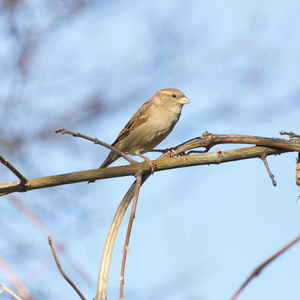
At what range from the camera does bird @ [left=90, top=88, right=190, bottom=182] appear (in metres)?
5.30

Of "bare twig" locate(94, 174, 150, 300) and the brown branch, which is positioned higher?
the brown branch

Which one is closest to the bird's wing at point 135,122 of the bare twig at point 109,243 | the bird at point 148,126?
the bird at point 148,126

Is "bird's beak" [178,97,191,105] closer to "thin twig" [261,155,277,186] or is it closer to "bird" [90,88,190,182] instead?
"bird" [90,88,190,182]

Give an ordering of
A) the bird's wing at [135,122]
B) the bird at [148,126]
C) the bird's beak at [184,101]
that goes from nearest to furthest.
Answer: the bird at [148,126] < the bird's wing at [135,122] < the bird's beak at [184,101]

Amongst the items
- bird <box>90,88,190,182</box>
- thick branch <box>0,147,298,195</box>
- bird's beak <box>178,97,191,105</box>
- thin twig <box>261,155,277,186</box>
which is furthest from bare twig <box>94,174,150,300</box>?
bird's beak <box>178,97,191,105</box>

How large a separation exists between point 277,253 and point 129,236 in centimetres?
78

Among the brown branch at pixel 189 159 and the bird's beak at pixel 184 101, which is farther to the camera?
the bird's beak at pixel 184 101

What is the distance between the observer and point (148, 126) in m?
5.38

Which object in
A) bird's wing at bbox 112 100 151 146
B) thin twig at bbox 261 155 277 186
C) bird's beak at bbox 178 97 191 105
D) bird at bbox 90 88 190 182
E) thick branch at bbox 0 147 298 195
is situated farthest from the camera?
bird's beak at bbox 178 97 191 105

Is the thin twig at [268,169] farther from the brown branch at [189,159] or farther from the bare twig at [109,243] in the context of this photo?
the bare twig at [109,243]

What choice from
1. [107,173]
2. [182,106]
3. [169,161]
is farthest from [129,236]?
[182,106]

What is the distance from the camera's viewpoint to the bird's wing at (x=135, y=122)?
5537 mm

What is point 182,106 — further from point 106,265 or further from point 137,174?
point 106,265

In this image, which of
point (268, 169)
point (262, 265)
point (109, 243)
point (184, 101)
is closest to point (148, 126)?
point (184, 101)
